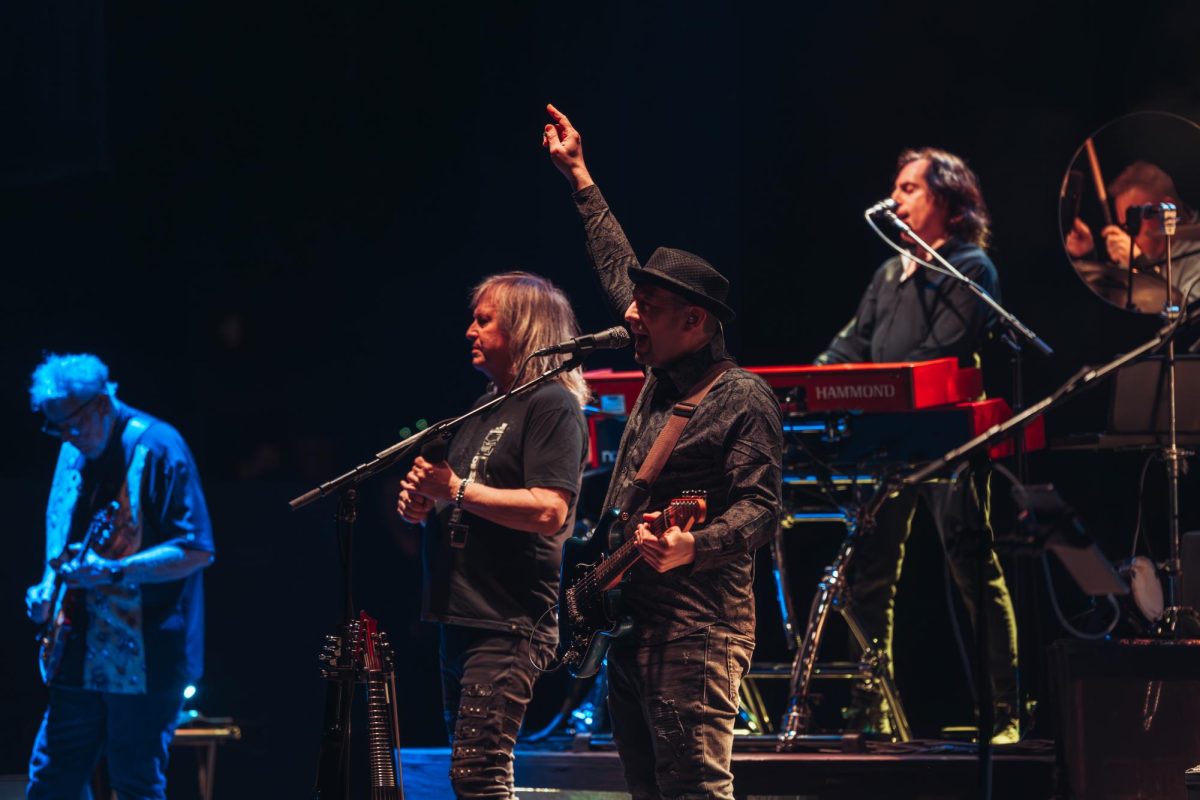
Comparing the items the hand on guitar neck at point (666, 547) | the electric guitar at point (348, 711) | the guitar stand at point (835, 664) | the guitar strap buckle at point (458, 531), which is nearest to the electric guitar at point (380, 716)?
the electric guitar at point (348, 711)

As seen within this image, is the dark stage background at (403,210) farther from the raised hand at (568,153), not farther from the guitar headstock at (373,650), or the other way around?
the guitar headstock at (373,650)

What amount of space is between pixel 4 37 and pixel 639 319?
16.7ft

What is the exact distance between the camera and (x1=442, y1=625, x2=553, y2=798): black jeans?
12.9ft

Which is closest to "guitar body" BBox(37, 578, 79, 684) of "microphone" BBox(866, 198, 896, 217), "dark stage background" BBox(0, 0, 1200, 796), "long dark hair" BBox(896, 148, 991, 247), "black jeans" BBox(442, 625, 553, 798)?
"dark stage background" BBox(0, 0, 1200, 796)

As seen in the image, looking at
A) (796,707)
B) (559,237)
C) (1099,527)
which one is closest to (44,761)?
(796,707)

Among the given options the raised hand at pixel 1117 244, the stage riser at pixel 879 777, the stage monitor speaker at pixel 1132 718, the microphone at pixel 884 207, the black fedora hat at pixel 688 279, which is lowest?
the stage riser at pixel 879 777

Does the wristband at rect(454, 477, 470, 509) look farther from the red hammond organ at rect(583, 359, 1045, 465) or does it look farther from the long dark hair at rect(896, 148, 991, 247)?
the long dark hair at rect(896, 148, 991, 247)

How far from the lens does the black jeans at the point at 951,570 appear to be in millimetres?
5812

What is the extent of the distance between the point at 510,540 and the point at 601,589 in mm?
658

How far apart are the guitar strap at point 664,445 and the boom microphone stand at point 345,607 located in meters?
0.52

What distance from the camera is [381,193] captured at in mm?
7504

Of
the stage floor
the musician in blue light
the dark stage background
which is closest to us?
the stage floor

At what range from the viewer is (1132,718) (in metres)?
4.67

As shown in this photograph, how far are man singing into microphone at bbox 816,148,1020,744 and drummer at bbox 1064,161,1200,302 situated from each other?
0.40m
